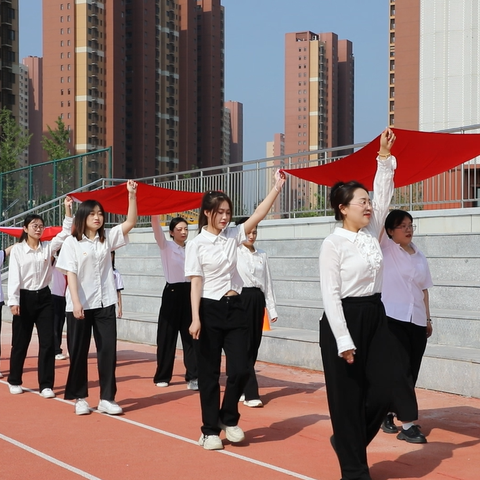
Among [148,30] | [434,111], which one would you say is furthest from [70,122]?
[434,111]

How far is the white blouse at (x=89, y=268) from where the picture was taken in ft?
25.0

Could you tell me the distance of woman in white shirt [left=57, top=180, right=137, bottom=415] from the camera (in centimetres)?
764

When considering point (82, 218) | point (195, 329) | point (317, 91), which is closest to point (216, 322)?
point (195, 329)

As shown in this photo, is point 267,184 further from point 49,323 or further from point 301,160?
point 49,323

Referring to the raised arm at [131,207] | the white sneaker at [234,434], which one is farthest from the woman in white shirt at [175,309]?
the white sneaker at [234,434]

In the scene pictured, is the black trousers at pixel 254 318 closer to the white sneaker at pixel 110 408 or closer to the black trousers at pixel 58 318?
the white sneaker at pixel 110 408

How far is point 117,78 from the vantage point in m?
104

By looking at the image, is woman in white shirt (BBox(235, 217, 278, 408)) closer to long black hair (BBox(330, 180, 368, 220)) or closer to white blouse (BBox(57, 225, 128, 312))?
white blouse (BBox(57, 225, 128, 312))

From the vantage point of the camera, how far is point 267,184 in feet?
58.8

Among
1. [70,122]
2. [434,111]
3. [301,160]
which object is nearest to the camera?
[301,160]

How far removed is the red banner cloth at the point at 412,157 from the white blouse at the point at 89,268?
227 centimetres

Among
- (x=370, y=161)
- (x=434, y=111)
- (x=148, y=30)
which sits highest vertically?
(x=148, y=30)

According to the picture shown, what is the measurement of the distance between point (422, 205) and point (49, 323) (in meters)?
7.85

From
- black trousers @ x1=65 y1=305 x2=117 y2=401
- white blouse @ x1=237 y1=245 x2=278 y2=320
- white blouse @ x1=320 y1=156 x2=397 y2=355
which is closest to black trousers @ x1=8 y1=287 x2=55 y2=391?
black trousers @ x1=65 y1=305 x2=117 y2=401
